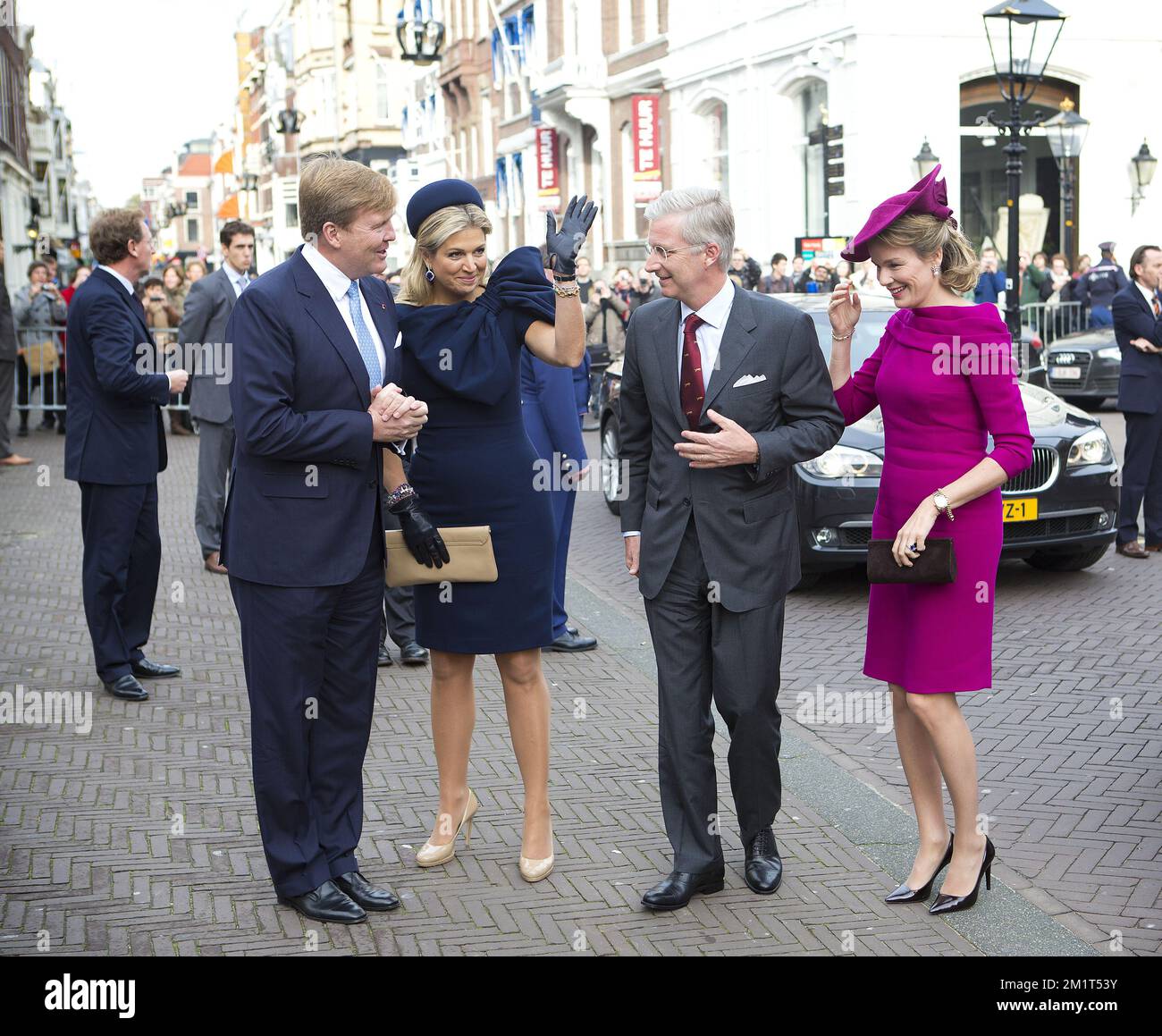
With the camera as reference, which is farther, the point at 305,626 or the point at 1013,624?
the point at 1013,624

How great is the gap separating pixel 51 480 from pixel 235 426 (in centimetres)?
1105

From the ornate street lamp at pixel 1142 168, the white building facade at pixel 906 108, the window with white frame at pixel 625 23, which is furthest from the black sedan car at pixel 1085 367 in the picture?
the window with white frame at pixel 625 23

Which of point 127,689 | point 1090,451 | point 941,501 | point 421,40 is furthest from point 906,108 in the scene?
point 941,501

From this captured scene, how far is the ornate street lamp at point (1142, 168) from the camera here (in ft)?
77.9

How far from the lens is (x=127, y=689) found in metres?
6.55

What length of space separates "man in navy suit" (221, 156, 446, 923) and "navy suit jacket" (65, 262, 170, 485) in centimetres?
260

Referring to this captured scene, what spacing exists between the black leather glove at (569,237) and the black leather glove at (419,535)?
2.56 ft

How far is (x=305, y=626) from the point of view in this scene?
4.05m

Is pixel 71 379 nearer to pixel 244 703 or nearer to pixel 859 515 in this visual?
pixel 244 703

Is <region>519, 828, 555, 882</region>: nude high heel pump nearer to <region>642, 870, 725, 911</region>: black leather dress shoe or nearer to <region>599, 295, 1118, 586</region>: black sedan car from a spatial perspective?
<region>642, 870, 725, 911</region>: black leather dress shoe

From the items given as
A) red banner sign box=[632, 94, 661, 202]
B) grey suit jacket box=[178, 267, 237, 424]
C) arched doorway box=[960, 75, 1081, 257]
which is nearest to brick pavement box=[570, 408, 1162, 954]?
grey suit jacket box=[178, 267, 237, 424]

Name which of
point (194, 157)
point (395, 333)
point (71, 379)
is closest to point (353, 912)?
point (395, 333)

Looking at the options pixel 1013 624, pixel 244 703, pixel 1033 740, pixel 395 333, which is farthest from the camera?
pixel 1013 624

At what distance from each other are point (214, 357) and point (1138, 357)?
5.84 metres
